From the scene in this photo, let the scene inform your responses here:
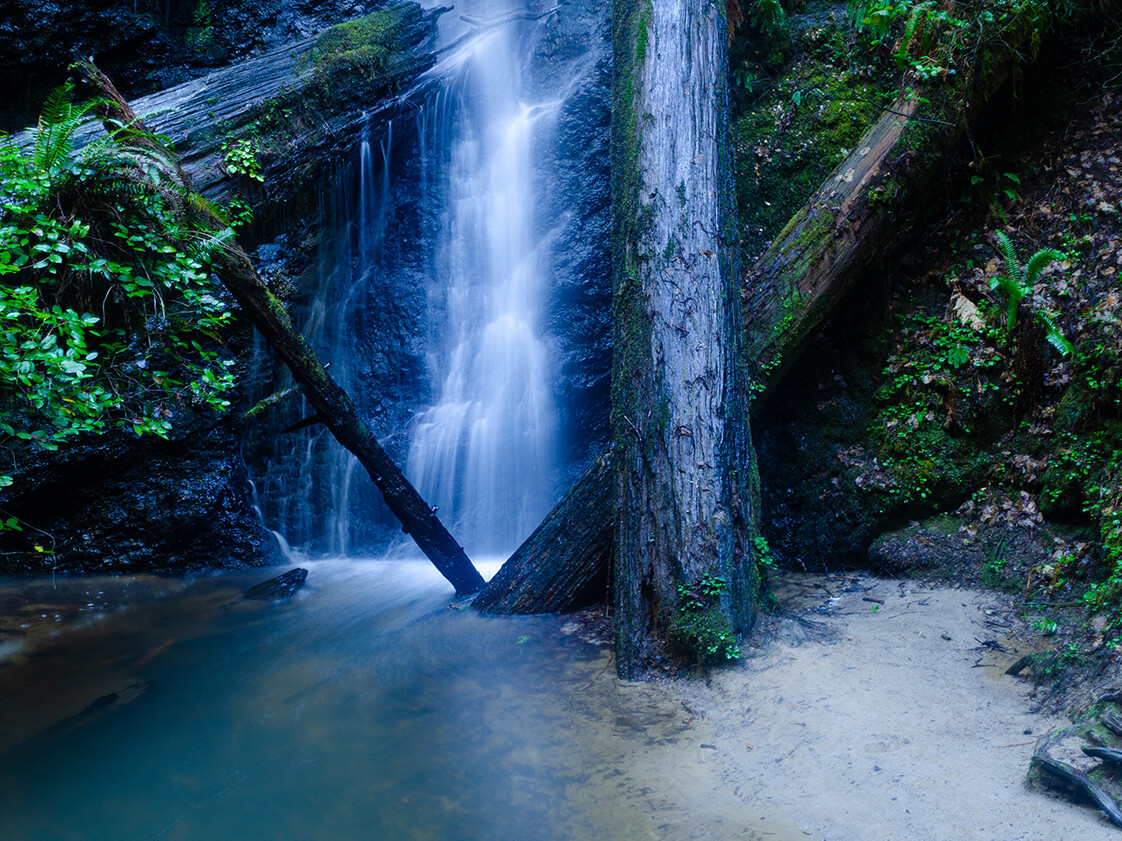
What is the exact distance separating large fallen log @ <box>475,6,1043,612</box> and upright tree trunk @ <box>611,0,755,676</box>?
0.78 meters

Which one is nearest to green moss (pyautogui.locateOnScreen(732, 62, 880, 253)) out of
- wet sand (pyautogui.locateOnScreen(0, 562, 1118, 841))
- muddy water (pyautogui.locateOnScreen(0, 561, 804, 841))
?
wet sand (pyautogui.locateOnScreen(0, 562, 1118, 841))

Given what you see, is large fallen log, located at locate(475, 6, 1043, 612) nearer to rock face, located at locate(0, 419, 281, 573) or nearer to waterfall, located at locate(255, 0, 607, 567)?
waterfall, located at locate(255, 0, 607, 567)

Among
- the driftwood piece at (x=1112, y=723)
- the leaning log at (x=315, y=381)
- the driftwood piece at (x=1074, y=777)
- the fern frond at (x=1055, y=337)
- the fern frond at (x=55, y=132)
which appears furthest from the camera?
the fern frond at (x=1055, y=337)

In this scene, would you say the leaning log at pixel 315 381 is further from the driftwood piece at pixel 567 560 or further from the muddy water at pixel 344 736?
the driftwood piece at pixel 567 560

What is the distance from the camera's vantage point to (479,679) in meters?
4.29

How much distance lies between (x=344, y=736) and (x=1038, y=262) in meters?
5.59

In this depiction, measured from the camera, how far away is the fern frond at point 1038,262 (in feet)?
14.9

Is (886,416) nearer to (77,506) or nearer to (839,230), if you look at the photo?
(839,230)

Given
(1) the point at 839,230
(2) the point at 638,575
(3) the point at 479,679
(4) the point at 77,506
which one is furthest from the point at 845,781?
(4) the point at 77,506

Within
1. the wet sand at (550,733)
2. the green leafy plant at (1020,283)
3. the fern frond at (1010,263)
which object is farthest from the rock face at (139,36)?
the green leafy plant at (1020,283)

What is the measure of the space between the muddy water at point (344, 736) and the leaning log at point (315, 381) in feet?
1.76

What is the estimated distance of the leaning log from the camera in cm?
429

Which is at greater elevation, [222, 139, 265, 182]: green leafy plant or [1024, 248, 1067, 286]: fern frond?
[222, 139, 265, 182]: green leafy plant

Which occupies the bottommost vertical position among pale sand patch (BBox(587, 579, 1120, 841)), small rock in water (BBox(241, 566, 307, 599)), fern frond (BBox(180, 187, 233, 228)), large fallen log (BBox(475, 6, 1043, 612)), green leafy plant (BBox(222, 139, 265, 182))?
pale sand patch (BBox(587, 579, 1120, 841))
